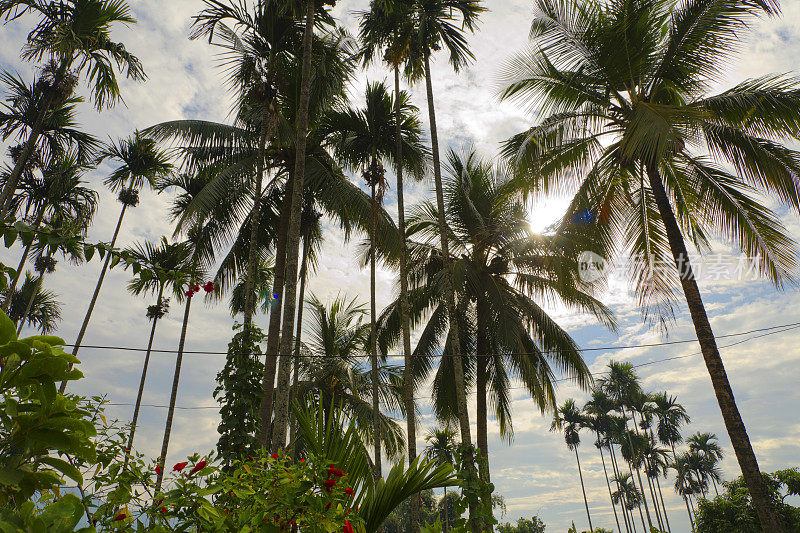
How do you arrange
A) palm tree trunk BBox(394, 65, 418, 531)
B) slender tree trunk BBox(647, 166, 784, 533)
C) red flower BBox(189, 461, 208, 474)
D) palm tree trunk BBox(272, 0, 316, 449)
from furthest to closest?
palm tree trunk BBox(394, 65, 418, 531), palm tree trunk BBox(272, 0, 316, 449), slender tree trunk BBox(647, 166, 784, 533), red flower BBox(189, 461, 208, 474)

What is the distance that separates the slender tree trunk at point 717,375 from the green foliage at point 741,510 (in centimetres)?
1095

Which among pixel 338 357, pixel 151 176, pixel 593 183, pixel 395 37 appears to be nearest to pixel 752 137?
pixel 593 183

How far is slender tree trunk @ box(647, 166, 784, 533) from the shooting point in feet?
21.7

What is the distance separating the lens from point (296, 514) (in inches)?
73.5

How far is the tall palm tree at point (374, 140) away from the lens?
44.1 ft

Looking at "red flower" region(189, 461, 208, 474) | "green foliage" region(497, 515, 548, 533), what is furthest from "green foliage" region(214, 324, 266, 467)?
"green foliage" region(497, 515, 548, 533)

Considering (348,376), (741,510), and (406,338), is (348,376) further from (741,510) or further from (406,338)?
(741,510)

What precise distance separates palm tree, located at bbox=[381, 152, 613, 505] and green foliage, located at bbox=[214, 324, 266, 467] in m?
5.59

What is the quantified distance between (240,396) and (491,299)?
7.73 m

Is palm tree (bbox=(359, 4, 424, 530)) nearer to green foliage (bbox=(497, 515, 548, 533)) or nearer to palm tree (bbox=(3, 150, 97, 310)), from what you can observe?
palm tree (bbox=(3, 150, 97, 310))

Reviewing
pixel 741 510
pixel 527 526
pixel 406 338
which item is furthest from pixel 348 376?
pixel 527 526

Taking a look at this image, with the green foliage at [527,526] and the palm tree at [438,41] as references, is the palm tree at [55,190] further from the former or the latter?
the green foliage at [527,526]

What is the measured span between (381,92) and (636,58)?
745 cm

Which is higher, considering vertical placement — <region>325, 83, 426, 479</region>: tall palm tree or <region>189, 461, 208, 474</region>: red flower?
<region>325, 83, 426, 479</region>: tall palm tree
